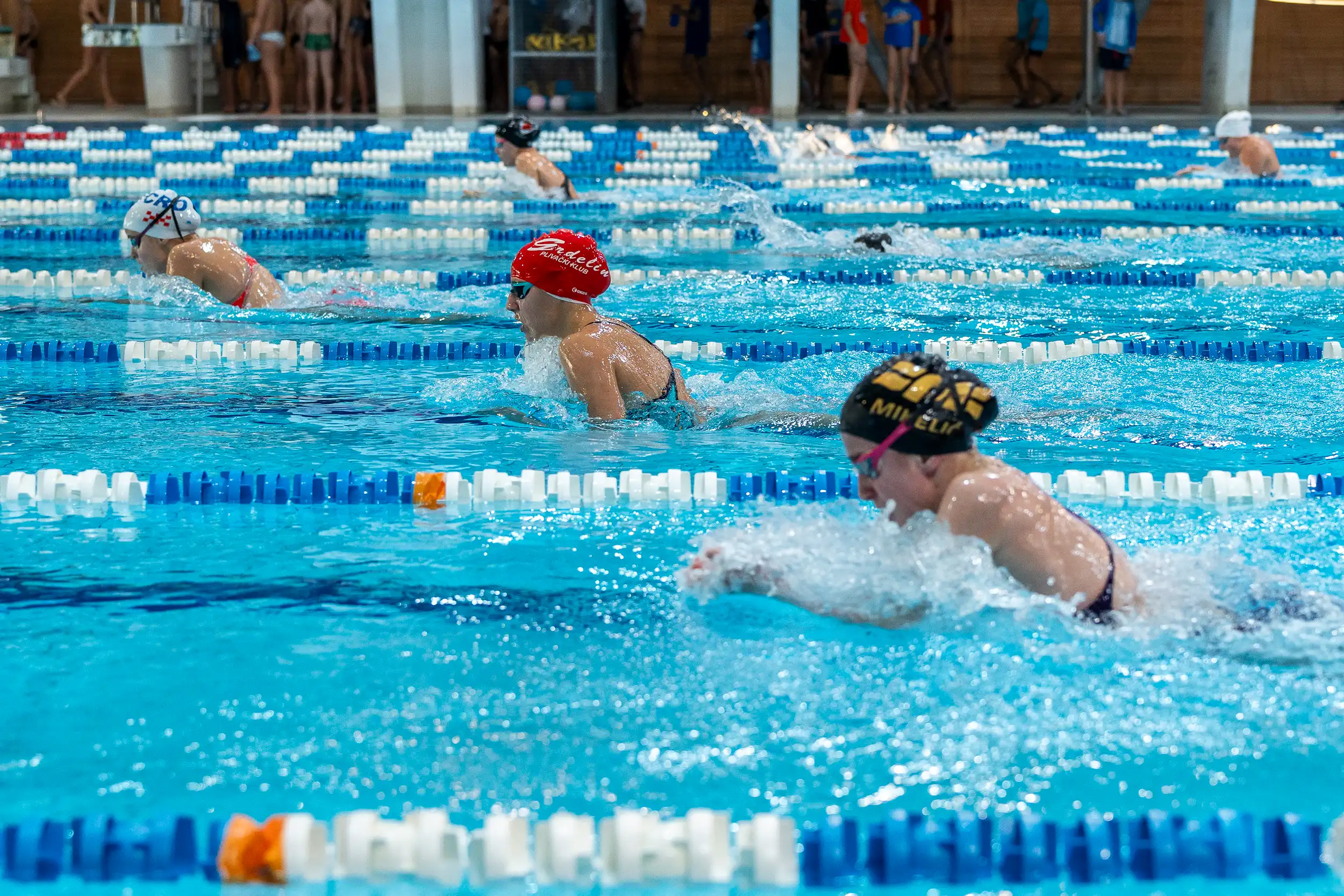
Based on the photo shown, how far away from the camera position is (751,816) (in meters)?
2.58

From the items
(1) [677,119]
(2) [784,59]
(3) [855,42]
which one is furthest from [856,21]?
(1) [677,119]

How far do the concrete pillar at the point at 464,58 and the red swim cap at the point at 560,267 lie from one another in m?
13.0

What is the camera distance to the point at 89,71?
20.5 metres

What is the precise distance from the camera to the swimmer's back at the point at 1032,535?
2.96 metres

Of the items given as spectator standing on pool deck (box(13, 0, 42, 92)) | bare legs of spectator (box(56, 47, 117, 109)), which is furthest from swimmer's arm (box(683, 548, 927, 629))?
spectator standing on pool deck (box(13, 0, 42, 92))

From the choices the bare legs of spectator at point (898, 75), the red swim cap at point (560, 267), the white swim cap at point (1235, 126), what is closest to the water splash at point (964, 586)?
the red swim cap at point (560, 267)

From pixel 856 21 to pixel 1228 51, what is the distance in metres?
4.21

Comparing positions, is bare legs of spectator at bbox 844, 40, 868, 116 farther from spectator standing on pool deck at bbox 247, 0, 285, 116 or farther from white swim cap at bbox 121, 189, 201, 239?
white swim cap at bbox 121, 189, 201, 239

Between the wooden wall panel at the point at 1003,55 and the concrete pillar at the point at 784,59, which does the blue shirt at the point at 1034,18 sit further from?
the concrete pillar at the point at 784,59

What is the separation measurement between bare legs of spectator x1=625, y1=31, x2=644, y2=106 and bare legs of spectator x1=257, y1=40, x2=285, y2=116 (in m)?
4.09

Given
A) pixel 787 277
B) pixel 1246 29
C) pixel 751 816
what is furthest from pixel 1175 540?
pixel 1246 29

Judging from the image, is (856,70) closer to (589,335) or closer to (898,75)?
(898,75)

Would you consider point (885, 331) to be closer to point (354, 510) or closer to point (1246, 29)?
point (354, 510)

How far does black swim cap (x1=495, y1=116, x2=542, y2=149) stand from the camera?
10.1 meters
